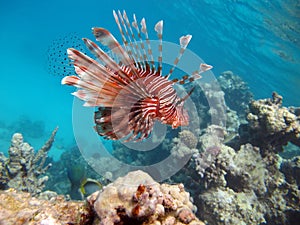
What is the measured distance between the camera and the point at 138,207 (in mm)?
1842

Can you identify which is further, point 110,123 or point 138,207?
point 110,123

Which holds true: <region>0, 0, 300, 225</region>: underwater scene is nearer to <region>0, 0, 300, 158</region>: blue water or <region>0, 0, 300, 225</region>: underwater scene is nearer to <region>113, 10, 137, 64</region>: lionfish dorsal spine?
<region>113, 10, 137, 64</region>: lionfish dorsal spine

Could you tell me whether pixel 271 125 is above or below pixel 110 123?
above

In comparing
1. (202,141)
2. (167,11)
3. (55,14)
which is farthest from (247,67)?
(55,14)

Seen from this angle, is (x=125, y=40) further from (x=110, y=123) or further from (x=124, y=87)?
(x=110, y=123)

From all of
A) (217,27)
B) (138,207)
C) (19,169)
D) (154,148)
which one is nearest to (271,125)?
(138,207)

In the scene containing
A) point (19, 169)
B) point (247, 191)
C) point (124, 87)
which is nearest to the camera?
point (124, 87)

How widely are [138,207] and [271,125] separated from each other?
433 centimetres

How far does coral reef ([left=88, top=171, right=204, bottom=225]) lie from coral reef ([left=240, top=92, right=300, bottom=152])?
382 centimetres

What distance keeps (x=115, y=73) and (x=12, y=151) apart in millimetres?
3442

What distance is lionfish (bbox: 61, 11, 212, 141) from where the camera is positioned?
88.2 inches

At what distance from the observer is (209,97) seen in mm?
10234

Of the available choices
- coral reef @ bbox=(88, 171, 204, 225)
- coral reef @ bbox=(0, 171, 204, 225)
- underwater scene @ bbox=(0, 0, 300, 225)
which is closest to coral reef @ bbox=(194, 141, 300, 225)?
underwater scene @ bbox=(0, 0, 300, 225)

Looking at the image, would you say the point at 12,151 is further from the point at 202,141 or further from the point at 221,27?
the point at 221,27
